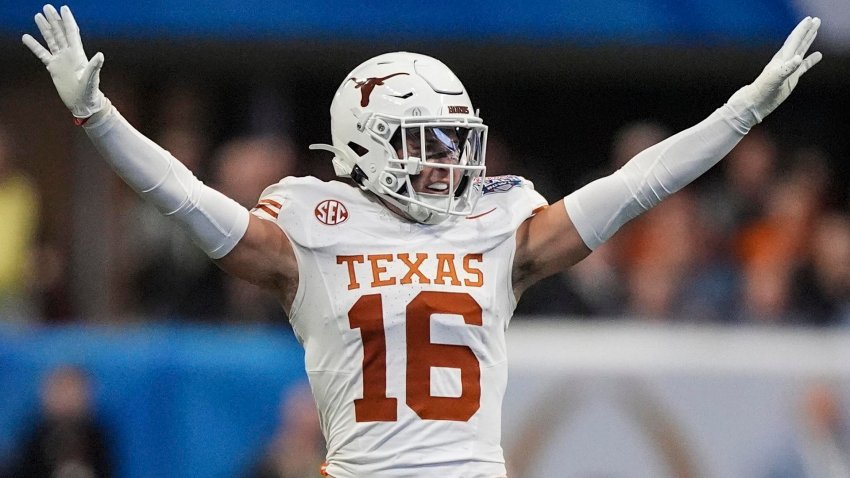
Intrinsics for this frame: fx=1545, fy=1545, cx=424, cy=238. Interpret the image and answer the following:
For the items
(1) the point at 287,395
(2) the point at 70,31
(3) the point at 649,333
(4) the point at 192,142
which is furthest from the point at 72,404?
(2) the point at 70,31

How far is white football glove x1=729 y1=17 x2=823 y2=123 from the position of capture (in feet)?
13.7

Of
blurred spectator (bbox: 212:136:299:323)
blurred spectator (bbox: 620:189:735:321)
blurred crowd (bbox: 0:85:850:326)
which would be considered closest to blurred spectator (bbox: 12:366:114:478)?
blurred crowd (bbox: 0:85:850:326)

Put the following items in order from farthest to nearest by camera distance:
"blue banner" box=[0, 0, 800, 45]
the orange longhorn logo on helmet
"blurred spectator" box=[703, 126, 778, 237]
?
"blue banner" box=[0, 0, 800, 45] → "blurred spectator" box=[703, 126, 778, 237] → the orange longhorn logo on helmet

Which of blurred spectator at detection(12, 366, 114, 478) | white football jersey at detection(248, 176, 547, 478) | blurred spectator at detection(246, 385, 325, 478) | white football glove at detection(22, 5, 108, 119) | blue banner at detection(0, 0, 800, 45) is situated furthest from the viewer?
blue banner at detection(0, 0, 800, 45)

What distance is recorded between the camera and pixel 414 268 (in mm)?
4086

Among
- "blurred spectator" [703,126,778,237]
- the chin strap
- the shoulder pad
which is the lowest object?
"blurred spectator" [703,126,778,237]

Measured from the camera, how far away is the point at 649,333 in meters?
6.59

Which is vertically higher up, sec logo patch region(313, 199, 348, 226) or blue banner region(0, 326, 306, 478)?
sec logo patch region(313, 199, 348, 226)

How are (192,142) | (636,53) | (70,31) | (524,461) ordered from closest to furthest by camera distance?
(70,31), (524,461), (192,142), (636,53)

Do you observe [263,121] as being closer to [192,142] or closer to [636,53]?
[192,142]

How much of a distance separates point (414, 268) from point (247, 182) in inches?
131

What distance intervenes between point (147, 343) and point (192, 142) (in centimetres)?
159

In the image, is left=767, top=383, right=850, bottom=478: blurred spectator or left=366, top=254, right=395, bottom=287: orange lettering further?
left=767, top=383, right=850, bottom=478: blurred spectator

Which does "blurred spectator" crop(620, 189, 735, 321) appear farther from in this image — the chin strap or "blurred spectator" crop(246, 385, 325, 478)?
the chin strap
